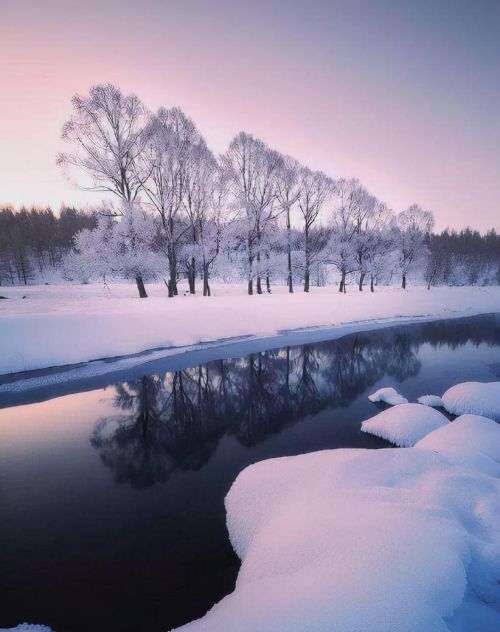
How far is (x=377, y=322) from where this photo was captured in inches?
877

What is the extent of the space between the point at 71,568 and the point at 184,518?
58.3 inches

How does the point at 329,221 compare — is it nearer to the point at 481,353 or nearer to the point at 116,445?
the point at 481,353

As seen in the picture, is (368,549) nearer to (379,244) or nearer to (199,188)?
(199,188)

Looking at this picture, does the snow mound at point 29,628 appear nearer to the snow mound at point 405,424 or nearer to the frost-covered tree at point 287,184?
the snow mound at point 405,424

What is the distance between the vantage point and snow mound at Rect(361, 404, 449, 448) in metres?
6.50

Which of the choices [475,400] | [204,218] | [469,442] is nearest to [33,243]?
[204,218]

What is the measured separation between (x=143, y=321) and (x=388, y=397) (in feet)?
36.1

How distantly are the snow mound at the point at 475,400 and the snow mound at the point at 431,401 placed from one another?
0.14 m

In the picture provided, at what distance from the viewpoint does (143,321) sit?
48.4 ft

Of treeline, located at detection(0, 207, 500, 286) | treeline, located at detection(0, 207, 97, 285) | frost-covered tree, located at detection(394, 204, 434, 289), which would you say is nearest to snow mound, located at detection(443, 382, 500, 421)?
treeline, located at detection(0, 207, 500, 286)

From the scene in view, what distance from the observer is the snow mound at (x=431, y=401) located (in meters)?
8.31

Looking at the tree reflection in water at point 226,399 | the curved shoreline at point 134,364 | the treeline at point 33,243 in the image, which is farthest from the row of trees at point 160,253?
the tree reflection in water at point 226,399

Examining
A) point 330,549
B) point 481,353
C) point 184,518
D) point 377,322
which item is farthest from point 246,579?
point 377,322

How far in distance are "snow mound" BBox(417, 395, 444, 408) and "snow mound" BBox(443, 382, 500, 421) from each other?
14 centimetres
